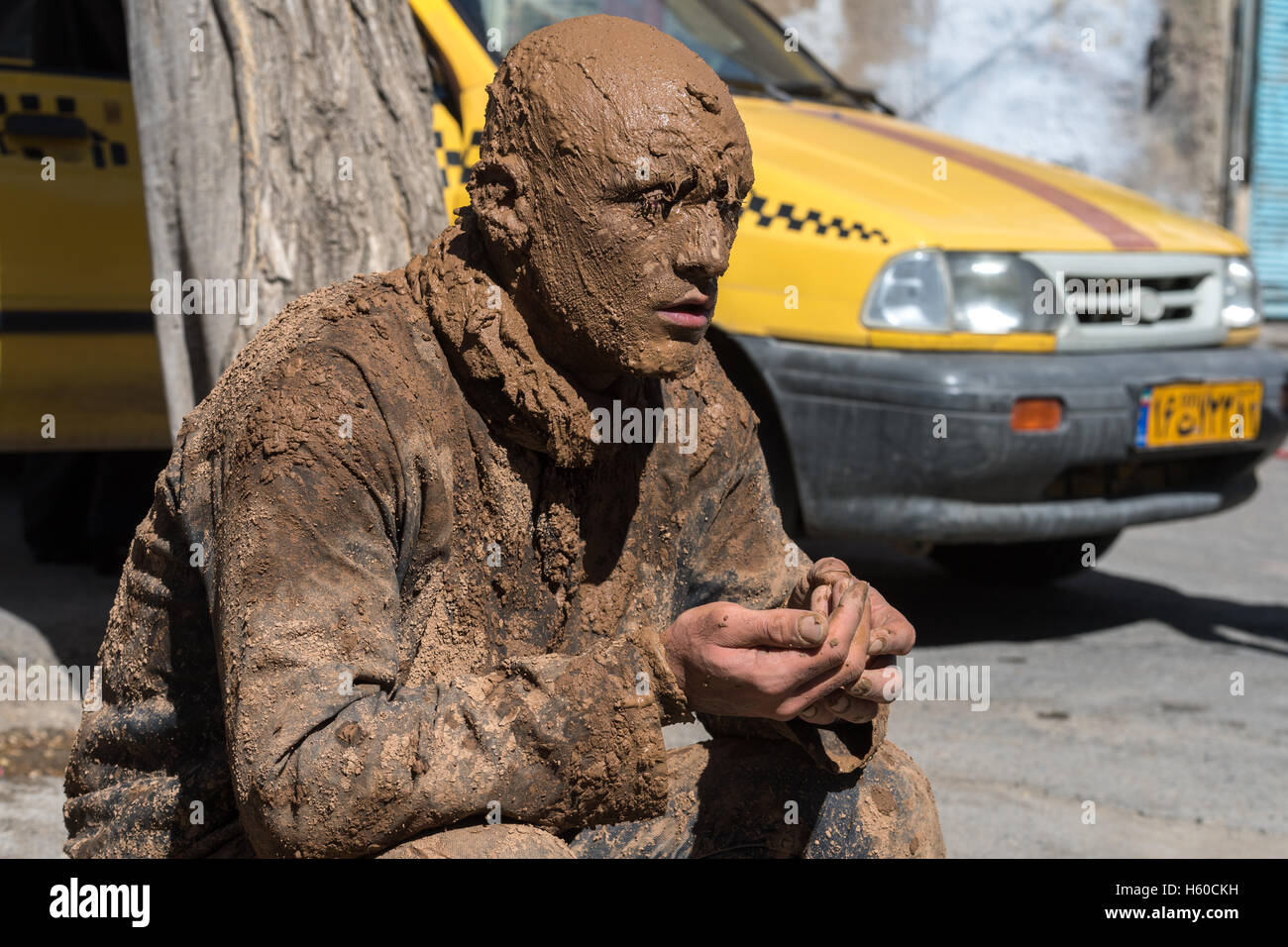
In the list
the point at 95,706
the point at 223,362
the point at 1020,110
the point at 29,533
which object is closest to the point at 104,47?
the point at 29,533

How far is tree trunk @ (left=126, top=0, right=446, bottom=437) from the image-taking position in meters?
3.38

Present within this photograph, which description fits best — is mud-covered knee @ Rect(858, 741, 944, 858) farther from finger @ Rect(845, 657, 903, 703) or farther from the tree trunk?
the tree trunk

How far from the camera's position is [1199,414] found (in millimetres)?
4254

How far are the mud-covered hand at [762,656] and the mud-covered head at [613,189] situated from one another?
343mm

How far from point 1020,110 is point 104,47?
651 centimetres

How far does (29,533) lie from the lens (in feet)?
17.2

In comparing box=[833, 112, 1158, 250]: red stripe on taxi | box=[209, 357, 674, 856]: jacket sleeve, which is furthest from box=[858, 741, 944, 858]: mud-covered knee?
box=[833, 112, 1158, 250]: red stripe on taxi

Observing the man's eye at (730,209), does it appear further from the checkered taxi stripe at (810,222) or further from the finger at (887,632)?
the checkered taxi stripe at (810,222)

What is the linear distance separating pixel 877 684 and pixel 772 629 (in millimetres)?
222

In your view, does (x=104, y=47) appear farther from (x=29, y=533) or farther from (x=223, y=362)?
(x=223, y=362)

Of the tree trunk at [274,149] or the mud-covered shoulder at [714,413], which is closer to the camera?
the mud-covered shoulder at [714,413]

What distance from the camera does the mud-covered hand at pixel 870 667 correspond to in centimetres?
175

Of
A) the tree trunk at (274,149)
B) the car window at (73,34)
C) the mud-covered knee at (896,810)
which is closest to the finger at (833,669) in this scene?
the mud-covered knee at (896,810)

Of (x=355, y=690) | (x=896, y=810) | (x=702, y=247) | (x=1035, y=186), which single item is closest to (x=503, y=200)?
(x=702, y=247)
